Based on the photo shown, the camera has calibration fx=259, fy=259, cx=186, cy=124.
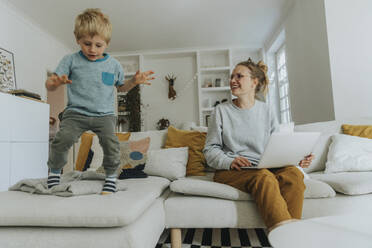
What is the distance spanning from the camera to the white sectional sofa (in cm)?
95

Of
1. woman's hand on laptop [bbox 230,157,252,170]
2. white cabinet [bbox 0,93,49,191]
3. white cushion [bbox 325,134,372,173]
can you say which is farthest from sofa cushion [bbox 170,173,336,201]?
white cabinet [bbox 0,93,49,191]

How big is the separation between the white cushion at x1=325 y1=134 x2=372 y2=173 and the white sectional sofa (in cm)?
31

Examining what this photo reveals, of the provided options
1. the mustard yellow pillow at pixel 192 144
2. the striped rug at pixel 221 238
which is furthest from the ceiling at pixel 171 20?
the striped rug at pixel 221 238

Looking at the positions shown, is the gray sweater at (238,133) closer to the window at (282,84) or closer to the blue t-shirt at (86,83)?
the blue t-shirt at (86,83)

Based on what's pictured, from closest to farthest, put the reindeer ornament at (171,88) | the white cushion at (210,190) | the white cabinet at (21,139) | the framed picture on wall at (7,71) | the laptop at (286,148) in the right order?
the laptop at (286,148) < the white cushion at (210,190) < the white cabinet at (21,139) < the framed picture on wall at (7,71) < the reindeer ornament at (171,88)

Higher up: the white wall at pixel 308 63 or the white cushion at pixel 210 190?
the white wall at pixel 308 63

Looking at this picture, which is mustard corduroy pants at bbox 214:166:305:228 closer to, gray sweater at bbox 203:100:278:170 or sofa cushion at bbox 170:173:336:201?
sofa cushion at bbox 170:173:336:201

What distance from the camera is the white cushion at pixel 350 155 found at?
5.89ft

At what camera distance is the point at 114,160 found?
1.37 meters

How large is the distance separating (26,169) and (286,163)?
2795mm

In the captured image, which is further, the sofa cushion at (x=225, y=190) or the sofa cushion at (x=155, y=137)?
the sofa cushion at (x=155, y=137)

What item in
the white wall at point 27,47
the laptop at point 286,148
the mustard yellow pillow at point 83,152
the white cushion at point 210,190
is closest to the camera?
the laptop at point 286,148

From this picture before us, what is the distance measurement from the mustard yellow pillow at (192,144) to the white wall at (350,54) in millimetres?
1768

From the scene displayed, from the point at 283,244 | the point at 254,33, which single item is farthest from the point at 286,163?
the point at 254,33
